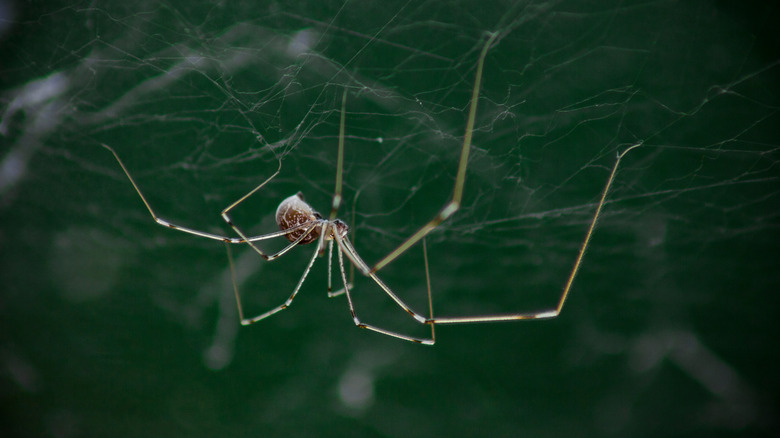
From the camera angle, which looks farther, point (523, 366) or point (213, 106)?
point (523, 366)

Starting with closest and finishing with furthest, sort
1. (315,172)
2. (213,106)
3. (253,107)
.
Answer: (253,107)
(213,106)
(315,172)

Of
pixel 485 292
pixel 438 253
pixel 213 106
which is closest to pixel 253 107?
pixel 213 106

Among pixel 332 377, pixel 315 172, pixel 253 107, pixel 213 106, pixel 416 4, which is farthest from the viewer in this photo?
pixel 332 377

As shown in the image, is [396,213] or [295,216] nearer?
[295,216]

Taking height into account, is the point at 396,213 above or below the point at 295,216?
below

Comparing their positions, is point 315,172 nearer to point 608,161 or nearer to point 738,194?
point 608,161

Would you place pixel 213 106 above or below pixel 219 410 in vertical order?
above

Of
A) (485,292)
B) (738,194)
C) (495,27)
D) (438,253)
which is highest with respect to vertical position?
(495,27)
